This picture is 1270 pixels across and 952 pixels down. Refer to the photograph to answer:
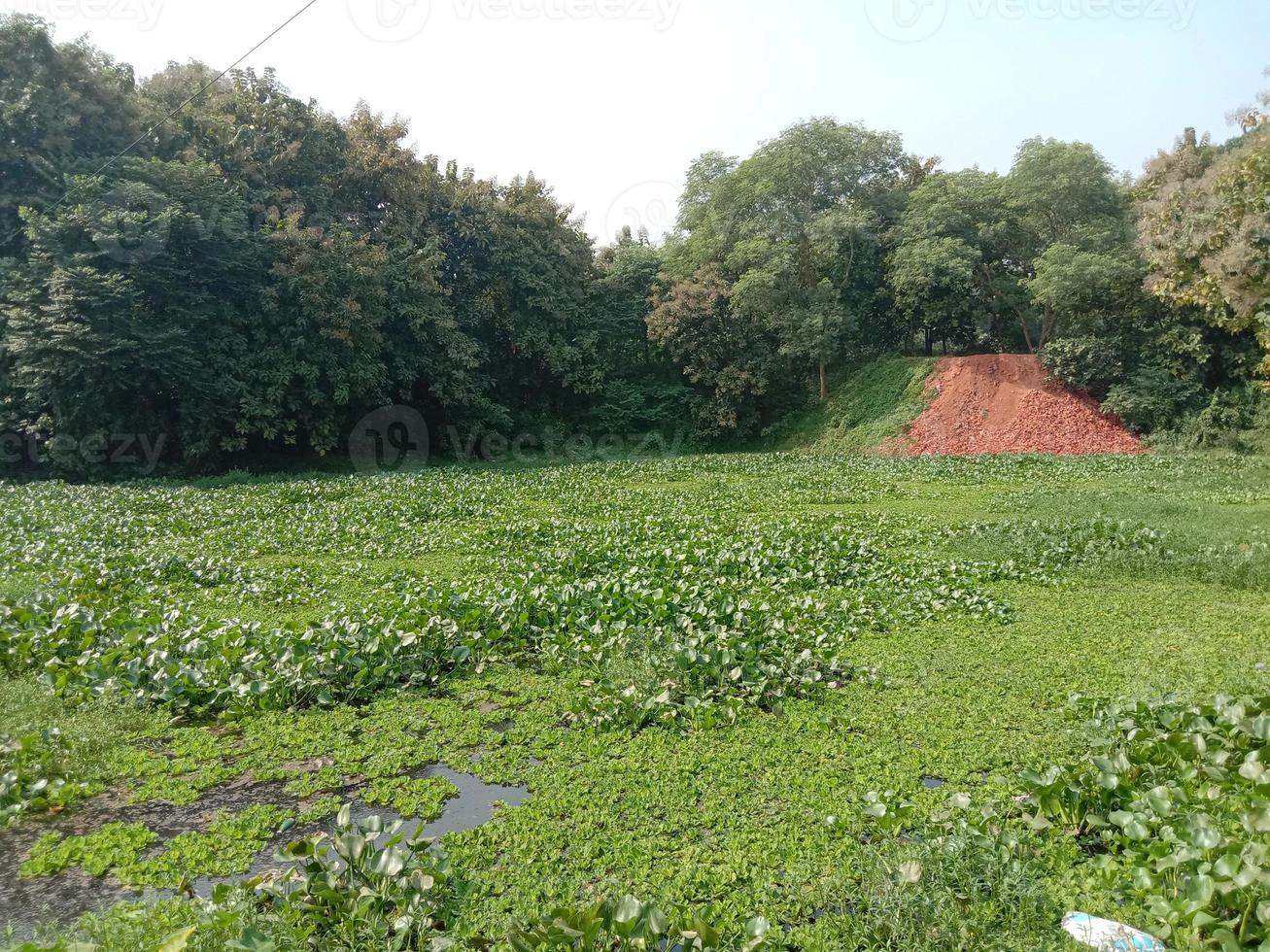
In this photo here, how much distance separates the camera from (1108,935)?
2.94 m

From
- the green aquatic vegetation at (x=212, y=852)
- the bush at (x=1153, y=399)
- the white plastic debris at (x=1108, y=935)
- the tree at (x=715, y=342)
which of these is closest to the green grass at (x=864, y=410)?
the tree at (x=715, y=342)

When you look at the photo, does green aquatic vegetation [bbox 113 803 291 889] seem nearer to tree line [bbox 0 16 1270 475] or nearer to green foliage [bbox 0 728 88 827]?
green foliage [bbox 0 728 88 827]

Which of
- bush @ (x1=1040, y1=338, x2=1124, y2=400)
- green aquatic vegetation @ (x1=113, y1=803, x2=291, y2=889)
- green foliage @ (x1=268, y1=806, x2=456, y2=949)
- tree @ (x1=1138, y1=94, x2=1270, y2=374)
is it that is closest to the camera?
green foliage @ (x1=268, y1=806, x2=456, y2=949)

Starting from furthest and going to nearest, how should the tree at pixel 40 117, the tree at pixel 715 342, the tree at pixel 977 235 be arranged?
the tree at pixel 715 342 → the tree at pixel 977 235 → the tree at pixel 40 117

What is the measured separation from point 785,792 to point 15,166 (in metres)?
22.2

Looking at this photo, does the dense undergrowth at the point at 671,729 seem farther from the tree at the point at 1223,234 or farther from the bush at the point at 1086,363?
the bush at the point at 1086,363

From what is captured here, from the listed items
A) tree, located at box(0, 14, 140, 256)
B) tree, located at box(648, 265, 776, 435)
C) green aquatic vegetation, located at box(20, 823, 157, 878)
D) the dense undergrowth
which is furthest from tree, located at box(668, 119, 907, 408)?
green aquatic vegetation, located at box(20, 823, 157, 878)

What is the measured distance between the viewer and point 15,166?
1834 centimetres

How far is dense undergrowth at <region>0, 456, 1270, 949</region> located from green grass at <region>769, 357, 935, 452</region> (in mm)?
15774

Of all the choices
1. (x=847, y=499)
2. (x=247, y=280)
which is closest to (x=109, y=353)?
(x=247, y=280)

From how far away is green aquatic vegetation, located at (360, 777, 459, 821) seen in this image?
4.17m

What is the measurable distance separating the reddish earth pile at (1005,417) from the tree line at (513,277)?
79 cm

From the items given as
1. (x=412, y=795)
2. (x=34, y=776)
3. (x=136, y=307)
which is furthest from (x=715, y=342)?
(x=34, y=776)

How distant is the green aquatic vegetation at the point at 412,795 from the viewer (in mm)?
4172
